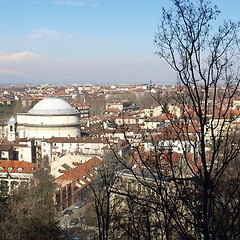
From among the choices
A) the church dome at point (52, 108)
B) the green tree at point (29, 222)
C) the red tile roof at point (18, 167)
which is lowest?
the red tile roof at point (18, 167)

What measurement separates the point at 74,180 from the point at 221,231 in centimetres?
1135

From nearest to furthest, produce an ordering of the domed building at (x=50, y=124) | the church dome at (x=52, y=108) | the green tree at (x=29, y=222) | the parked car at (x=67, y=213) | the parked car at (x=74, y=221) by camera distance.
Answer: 1. the green tree at (x=29, y=222)
2. the parked car at (x=74, y=221)
3. the parked car at (x=67, y=213)
4. the domed building at (x=50, y=124)
5. the church dome at (x=52, y=108)

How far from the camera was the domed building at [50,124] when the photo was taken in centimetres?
2491

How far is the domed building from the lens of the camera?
24.9 meters

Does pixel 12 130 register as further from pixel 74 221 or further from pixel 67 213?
pixel 74 221

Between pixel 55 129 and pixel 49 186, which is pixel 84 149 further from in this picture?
pixel 49 186

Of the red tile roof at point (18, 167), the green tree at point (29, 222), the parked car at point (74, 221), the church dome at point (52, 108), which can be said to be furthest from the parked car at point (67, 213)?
the church dome at point (52, 108)

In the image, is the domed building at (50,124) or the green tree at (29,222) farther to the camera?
the domed building at (50,124)

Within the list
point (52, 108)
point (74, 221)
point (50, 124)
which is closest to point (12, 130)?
point (50, 124)

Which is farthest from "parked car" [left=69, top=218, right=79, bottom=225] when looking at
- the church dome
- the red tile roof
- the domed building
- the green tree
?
the church dome

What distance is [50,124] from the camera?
24953 millimetres

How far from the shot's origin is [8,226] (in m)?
7.69

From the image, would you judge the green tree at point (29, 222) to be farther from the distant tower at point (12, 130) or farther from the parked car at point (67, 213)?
the distant tower at point (12, 130)

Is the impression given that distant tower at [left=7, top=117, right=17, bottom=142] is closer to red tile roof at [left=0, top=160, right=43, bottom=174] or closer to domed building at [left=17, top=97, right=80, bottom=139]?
domed building at [left=17, top=97, right=80, bottom=139]
